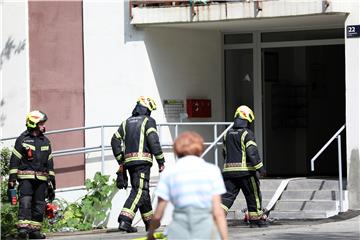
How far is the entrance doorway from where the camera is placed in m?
19.3

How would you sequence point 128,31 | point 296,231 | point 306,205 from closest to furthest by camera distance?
1. point 296,231
2. point 306,205
3. point 128,31

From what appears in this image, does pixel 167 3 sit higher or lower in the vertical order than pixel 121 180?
higher

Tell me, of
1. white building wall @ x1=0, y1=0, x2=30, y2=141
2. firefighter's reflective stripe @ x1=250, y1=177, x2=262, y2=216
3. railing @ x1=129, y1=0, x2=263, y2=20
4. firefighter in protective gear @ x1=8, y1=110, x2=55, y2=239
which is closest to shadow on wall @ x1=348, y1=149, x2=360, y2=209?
firefighter's reflective stripe @ x1=250, y1=177, x2=262, y2=216

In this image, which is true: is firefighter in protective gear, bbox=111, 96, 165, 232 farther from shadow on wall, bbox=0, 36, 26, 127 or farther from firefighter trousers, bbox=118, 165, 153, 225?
shadow on wall, bbox=0, 36, 26, 127

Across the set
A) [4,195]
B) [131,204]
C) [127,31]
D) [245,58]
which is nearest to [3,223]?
[4,195]

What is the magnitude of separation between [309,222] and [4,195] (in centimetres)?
470

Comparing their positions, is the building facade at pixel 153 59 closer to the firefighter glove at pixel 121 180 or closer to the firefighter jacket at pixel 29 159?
the firefighter glove at pixel 121 180

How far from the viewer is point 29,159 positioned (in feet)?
44.2

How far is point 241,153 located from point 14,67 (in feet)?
18.6

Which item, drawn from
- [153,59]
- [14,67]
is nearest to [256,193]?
[153,59]

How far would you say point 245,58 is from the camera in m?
18.8

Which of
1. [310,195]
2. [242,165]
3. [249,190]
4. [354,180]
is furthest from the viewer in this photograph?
[310,195]

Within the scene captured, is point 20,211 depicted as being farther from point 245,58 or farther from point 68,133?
point 245,58

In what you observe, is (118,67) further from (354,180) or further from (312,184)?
(354,180)
